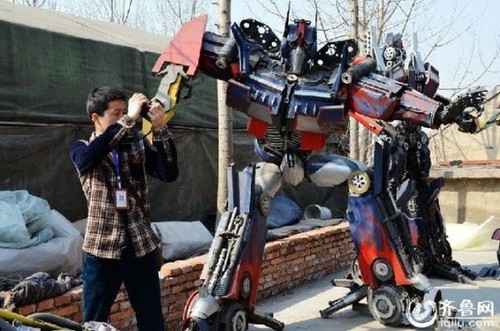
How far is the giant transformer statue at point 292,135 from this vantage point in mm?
3482

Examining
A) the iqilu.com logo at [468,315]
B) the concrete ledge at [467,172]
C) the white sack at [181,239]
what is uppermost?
the concrete ledge at [467,172]

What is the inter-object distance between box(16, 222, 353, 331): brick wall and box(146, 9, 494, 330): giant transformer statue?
0.46 meters

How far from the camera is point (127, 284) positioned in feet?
8.59

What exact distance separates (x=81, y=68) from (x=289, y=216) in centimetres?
269

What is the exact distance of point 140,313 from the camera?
2.60m

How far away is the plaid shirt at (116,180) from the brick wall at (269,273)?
0.86 metres

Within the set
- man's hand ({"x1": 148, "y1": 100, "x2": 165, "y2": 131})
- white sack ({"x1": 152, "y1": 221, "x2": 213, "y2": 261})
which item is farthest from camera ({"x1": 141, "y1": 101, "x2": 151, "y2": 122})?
white sack ({"x1": 152, "y1": 221, "x2": 213, "y2": 261})

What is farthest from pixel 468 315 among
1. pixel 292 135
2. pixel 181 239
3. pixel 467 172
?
pixel 467 172

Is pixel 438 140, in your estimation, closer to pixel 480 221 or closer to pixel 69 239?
pixel 480 221

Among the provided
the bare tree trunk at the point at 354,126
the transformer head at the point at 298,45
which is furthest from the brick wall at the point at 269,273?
the transformer head at the point at 298,45

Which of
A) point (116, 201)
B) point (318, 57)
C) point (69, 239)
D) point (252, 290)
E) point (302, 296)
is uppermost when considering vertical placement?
point (318, 57)

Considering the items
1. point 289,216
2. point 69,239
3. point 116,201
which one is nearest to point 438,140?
point 289,216

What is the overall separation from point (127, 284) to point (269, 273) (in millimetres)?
2447

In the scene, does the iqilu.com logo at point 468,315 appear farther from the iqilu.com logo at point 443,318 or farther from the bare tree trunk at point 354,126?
the bare tree trunk at point 354,126
